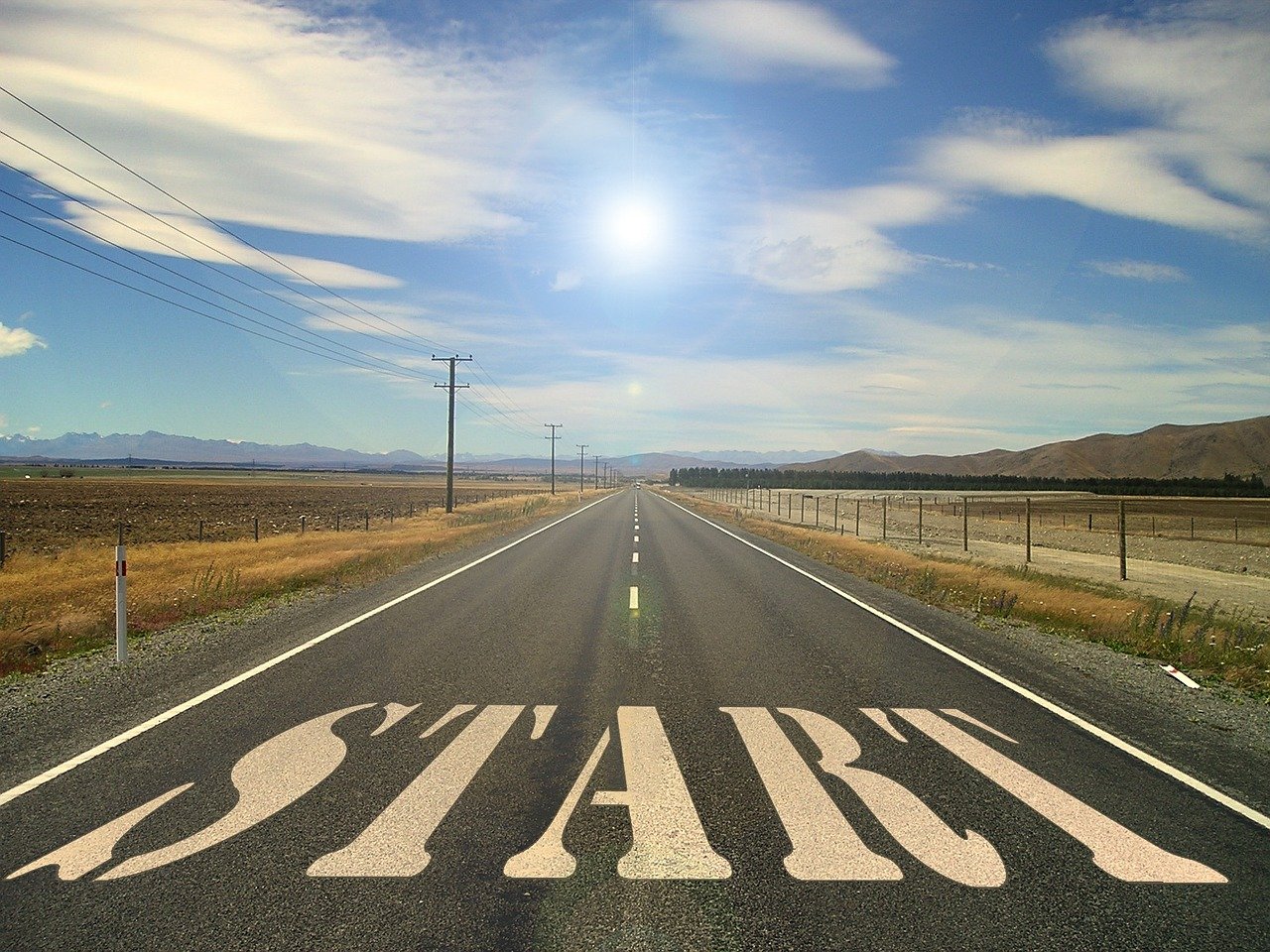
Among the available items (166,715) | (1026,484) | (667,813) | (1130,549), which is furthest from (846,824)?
(1026,484)

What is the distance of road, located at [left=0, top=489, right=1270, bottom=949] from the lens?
3.39 m

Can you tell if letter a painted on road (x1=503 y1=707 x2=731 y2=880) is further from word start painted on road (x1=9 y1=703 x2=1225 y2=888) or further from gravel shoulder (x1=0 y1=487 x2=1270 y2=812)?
gravel shoulder (x1=0 y1=487 x2=1270 y2=812)

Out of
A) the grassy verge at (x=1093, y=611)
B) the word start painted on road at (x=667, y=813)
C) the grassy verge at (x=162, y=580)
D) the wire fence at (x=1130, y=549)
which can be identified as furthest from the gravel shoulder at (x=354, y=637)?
the wire fence at (x=1130, y=549)

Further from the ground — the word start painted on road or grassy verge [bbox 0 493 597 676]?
the word start painted on road

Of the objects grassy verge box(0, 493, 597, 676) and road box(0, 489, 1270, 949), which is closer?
road box(0, 489, 1270, 949)

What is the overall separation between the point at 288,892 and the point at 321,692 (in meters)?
3.82

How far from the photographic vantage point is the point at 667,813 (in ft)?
14.8

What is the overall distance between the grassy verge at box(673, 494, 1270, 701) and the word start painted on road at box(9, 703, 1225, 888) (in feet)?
17.1

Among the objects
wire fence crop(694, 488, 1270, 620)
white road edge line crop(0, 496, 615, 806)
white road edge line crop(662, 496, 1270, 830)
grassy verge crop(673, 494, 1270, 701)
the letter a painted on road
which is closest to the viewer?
the letter a painted on road

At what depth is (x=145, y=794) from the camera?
188 inches

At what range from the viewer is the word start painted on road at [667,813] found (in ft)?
12.8

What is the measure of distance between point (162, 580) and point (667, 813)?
596 inches

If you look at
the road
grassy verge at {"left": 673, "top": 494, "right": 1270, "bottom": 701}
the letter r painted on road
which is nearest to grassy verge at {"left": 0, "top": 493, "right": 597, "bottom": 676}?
the road

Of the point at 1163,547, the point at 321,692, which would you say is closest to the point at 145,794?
the point at 321,692
